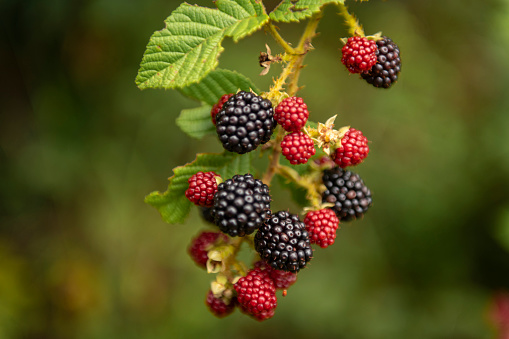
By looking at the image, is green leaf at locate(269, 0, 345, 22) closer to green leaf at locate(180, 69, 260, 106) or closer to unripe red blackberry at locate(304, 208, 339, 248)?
green leaf at locate(180, 69, 260, 106)

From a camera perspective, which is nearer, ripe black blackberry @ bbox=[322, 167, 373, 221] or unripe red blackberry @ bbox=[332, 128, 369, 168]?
unripe red blackberry @ bbox=[332, 128, 369, 168]

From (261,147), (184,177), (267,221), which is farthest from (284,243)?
(184,177)

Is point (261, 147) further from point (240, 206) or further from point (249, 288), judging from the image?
point (249, 288)

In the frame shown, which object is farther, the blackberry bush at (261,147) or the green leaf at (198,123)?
the green leaf at (198,123)

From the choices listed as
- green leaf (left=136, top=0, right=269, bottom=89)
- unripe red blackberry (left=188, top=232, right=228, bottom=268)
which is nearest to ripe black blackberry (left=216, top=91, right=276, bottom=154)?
green leaf (left=136, top=0, right=269, bottom=89)

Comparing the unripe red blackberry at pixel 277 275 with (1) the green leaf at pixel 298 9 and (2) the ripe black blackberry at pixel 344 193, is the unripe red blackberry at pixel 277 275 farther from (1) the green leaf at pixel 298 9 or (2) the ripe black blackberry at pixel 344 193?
(1) the green leaf at pixel 298 9

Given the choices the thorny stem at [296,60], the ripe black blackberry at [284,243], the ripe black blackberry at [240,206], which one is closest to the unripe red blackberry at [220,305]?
the ripe black blackberry at [284,243]
